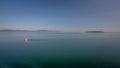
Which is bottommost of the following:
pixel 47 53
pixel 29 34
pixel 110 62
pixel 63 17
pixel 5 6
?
pixel 110 62

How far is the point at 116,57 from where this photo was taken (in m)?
3.00

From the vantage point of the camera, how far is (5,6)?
3.27 metres

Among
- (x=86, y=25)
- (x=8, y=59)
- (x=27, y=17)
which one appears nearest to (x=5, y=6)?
(x=27, y=17)

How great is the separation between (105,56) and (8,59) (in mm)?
1915

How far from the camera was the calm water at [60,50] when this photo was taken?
3092 millimetres

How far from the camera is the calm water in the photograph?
3092mm

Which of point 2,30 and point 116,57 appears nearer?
point 116,57

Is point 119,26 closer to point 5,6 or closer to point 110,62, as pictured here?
point 110,62

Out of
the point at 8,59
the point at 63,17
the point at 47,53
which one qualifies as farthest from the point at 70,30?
the point at 8,59

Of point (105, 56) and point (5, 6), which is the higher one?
point (5, 6)

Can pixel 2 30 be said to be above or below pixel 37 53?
above

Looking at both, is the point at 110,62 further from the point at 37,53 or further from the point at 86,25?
the point at 37,53

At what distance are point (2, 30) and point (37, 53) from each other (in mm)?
863

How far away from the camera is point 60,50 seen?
10.7ft
